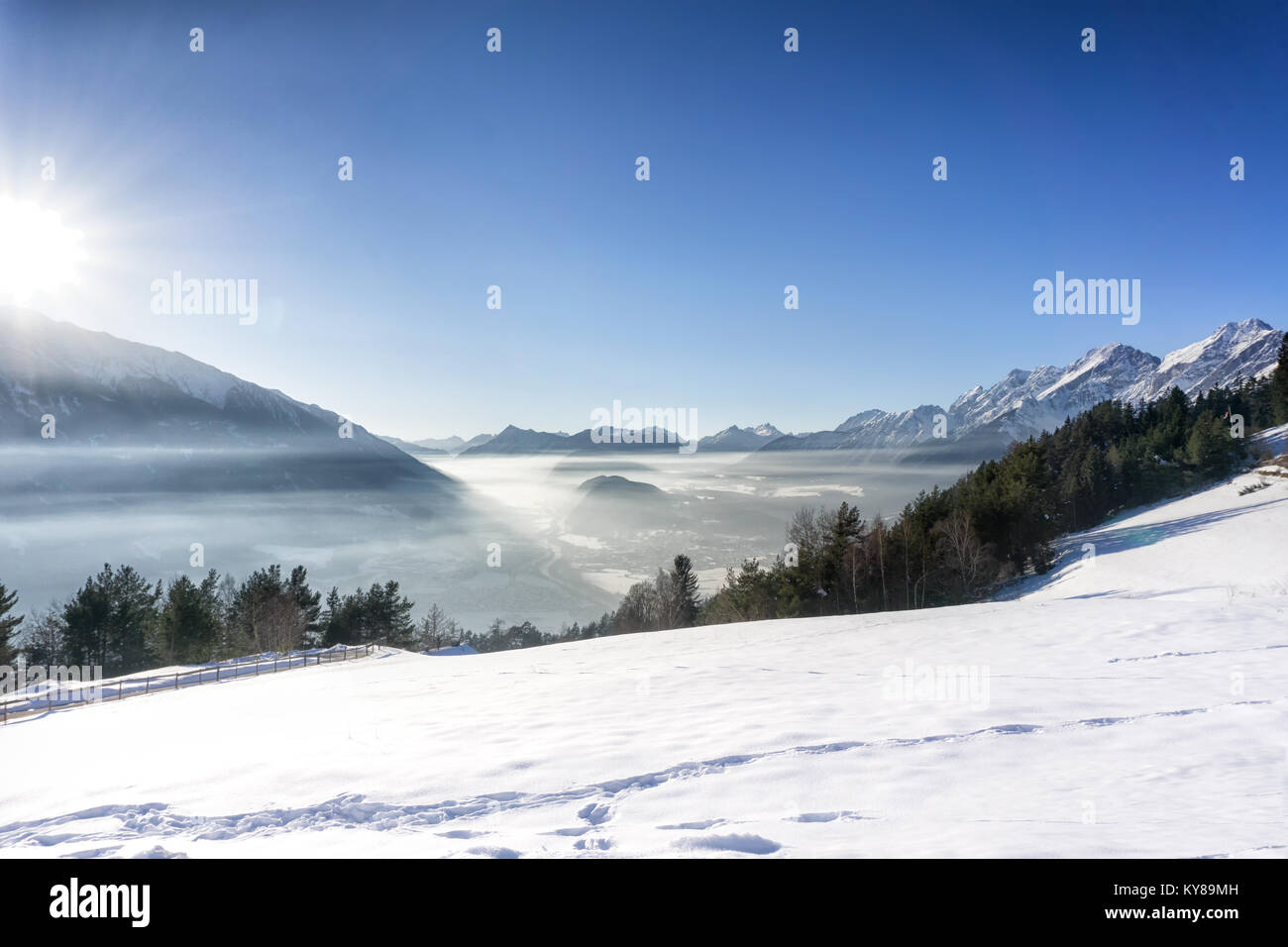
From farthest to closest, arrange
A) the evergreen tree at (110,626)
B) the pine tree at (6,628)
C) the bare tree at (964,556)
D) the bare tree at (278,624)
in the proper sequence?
1. the bare tree at (278,624)
2. the evergreen tree at (110,626)
3. the bare tree at (964,556)
4. the pine tree at (6,628)

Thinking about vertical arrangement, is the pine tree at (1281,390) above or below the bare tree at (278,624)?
above

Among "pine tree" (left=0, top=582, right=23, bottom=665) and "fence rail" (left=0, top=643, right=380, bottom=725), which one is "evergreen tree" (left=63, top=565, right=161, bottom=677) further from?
"fence rail" (left=0, top=643, right=380, bottom=725)

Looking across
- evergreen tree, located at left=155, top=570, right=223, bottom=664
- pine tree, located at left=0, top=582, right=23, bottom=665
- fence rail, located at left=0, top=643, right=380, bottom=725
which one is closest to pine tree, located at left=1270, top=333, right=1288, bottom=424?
fence rail, located at left=0, top=643, right=380, bottom=725

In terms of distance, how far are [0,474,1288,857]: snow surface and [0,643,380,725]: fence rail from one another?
9.99 m

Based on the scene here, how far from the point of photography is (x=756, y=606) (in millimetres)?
49219

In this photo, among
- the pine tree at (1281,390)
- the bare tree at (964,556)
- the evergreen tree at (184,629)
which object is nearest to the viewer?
the bare tree at (964,556)

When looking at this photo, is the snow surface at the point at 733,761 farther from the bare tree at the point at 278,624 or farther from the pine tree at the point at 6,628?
the bare tree at the point at 278,624

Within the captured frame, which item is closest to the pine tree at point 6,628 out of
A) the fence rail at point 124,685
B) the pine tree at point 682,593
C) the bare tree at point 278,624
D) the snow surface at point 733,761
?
the bare tree at point 278,624

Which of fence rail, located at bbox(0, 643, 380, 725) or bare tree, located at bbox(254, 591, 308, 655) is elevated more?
fence rail, located at bbox(0, 643, 380, 725)

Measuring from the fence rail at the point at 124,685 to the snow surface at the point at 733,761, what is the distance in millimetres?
9992

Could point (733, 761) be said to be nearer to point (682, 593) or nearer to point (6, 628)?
point (682, 593)

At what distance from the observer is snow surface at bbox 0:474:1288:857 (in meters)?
4.79

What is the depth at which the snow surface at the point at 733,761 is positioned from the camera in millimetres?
4789

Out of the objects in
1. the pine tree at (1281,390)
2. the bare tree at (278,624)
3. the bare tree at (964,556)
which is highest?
the pine tree at (1281,390)
